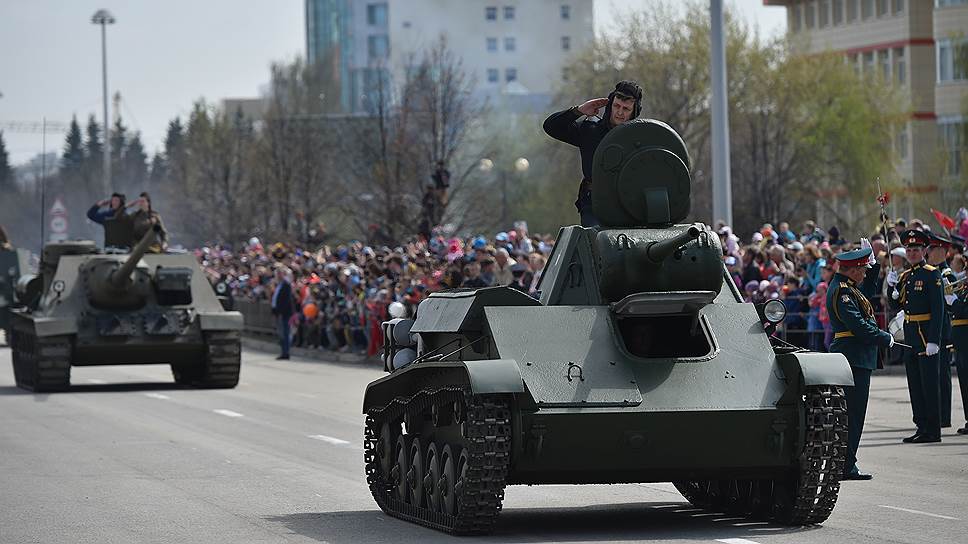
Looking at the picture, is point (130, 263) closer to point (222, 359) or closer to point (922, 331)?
point (222, 359)

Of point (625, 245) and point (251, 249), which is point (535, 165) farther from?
point (625, 245)

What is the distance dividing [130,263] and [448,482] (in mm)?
16389

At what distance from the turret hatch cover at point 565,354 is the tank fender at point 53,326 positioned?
632 inches

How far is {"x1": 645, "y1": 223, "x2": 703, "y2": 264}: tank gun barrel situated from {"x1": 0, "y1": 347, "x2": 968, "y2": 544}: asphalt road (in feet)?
5.51

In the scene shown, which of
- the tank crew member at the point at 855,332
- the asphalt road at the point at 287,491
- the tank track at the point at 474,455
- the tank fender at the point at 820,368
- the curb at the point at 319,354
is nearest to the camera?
the tank track at the point at 474,455

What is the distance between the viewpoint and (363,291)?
34188mm

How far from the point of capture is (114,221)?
96.4ft

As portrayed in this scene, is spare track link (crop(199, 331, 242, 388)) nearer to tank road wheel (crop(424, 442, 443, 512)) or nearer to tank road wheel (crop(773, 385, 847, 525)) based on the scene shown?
tank road wheel (crop(424, 442, 443, 512))

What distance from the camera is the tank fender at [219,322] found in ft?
90.4

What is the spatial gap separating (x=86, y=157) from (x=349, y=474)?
101 metres

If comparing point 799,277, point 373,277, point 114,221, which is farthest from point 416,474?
point 373,277

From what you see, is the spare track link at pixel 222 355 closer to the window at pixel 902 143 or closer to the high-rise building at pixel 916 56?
the high-rise building at pixel 916 56

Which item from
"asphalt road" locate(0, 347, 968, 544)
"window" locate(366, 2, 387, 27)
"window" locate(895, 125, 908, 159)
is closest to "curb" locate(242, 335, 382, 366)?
"asphalt road" locate(0, 347, 968, 544)

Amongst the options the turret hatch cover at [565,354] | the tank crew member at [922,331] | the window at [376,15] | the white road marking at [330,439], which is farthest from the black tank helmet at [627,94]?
the window at [376,15]
